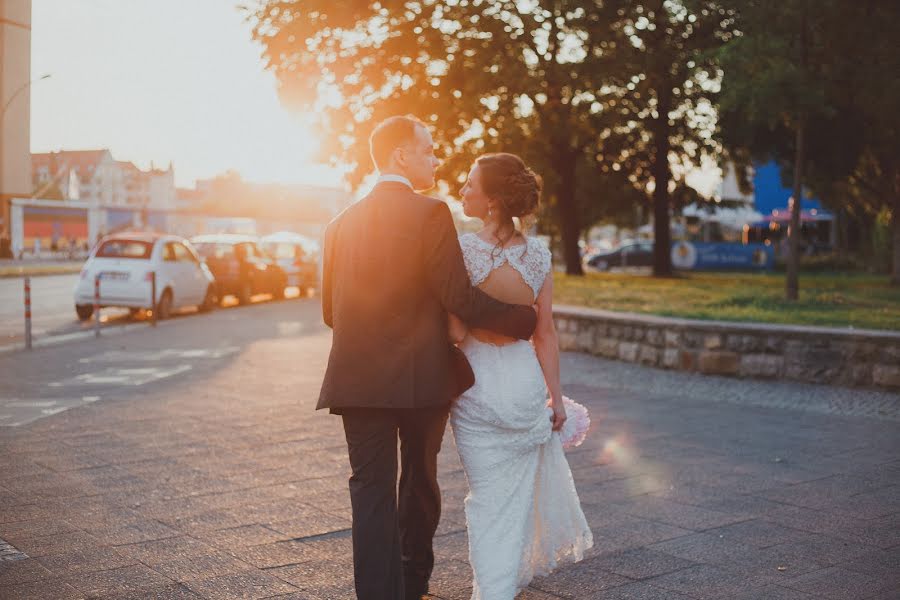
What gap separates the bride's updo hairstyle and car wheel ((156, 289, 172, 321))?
671 inches

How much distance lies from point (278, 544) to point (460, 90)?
71.8 ft

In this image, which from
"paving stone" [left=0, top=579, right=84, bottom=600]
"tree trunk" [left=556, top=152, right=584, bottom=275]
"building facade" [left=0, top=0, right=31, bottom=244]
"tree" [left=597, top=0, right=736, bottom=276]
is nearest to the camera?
"paving stone" [left=0, top=579, right=84, bottom=600]

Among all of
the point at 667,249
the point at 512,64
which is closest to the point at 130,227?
the point at 667,249

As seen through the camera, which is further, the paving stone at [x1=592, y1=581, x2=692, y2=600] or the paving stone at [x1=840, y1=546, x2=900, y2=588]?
the paving stone at [x1=840, y1=546, x2=900, y2=588]

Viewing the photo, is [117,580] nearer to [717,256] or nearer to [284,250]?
[284,250]

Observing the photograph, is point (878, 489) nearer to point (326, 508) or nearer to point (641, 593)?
point (641, 593)

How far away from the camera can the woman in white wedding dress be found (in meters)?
3.90

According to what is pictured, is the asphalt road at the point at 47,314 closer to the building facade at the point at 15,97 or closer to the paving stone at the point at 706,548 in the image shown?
the building facade at the point at 15,97

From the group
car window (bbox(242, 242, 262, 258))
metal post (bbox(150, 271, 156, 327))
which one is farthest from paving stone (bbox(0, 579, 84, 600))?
car window (bbox(242, 242, 262, 258))

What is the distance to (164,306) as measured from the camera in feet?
66.4

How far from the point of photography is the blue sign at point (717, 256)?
154 feet

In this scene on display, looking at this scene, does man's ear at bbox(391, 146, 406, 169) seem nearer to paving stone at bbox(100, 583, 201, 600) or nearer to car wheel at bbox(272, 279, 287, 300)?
paving stone at bbox(100, 583, 201, 600)

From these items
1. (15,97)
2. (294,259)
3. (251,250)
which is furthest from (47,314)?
(294,259)

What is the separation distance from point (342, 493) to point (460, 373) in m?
2.45
